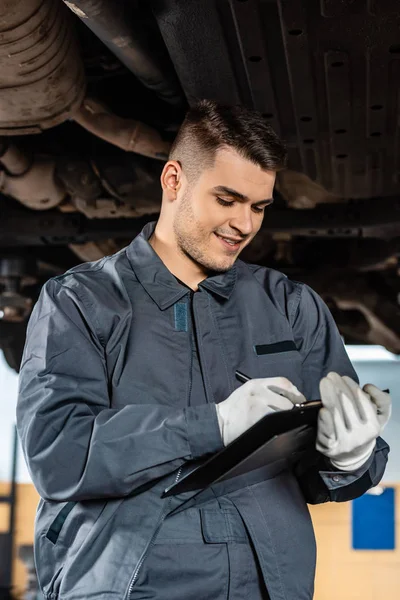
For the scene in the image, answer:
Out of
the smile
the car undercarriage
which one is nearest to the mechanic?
the smile

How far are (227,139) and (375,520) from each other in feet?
16.1

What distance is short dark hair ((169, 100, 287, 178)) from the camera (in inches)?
54.1

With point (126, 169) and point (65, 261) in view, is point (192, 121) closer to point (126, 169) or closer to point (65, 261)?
point (126, 169)

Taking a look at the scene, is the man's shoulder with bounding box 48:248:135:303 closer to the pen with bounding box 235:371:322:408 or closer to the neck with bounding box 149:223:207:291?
the neck with bounding box 149:223:207:291

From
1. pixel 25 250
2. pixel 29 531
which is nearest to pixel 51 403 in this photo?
pixel 25 250

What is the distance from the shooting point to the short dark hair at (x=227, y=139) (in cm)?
137

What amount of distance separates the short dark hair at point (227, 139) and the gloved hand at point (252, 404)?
43cm

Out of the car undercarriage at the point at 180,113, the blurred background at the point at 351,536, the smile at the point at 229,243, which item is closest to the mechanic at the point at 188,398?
the smile at the point at 229,243

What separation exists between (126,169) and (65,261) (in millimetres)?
1015

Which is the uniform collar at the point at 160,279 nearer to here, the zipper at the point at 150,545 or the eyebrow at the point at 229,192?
the eyebrow at the point at 229,192

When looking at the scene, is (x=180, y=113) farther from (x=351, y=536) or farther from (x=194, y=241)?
(x=351, y=536)

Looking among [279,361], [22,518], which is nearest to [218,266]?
[279,361]

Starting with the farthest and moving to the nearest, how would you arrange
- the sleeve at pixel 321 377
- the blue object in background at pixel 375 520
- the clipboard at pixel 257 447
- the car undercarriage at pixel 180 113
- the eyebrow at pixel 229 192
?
the blue object in background at pixel 375 520 < the car undercarriage at pixel 180 113 < the eyebrow at pixel 229 192 < the sleeve at pixel 321 377 < the clipboard at pixel 257 447

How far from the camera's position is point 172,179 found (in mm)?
1446
